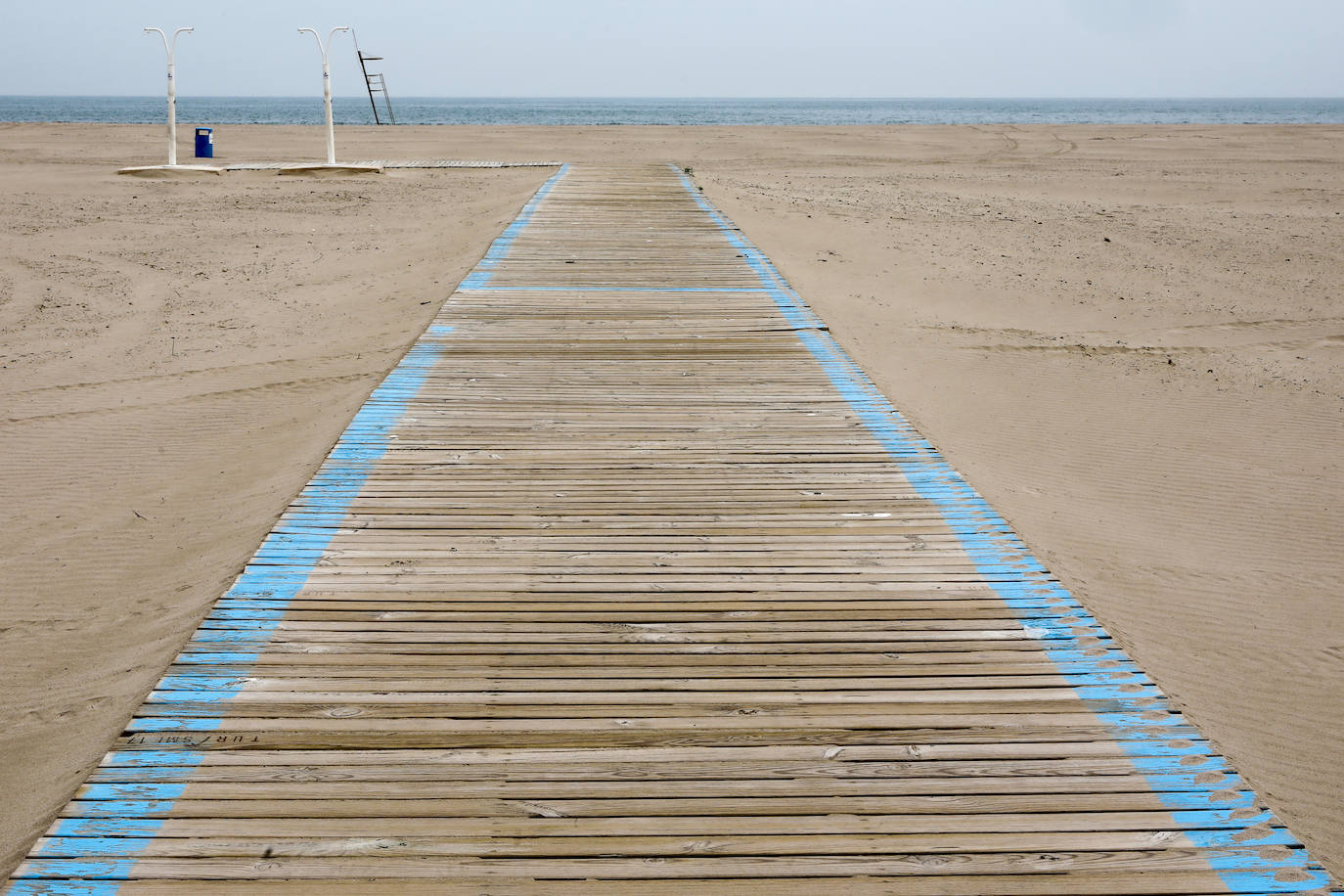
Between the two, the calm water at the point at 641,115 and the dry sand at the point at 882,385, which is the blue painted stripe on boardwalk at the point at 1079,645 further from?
the calm water at the point at 641,115

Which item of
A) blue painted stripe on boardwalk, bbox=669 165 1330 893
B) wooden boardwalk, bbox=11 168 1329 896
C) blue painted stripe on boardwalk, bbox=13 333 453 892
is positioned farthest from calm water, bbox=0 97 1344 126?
wooden boardwalk, bbox=11 168 1329 896

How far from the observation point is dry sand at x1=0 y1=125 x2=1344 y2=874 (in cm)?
409

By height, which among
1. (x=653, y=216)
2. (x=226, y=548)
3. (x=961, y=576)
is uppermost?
(x=653, y=216)

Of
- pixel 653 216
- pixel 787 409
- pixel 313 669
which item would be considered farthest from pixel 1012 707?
pixel 653 216

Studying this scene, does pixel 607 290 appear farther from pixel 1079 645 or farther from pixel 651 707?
pixel 651 707

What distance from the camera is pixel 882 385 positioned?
7879mm

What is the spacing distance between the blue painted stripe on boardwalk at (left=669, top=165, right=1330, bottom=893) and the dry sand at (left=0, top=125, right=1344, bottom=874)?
28.2 inches

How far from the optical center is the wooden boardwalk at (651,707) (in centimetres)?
236

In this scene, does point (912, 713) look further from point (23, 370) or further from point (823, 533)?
point (23, 370)

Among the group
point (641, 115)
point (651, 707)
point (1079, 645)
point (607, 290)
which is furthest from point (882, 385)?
point (641, 115)

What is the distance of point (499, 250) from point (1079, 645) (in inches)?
306

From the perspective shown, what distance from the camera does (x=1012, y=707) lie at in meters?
2.92

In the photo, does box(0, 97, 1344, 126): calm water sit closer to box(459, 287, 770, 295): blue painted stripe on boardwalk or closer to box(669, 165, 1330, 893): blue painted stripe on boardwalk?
box(459, 287, 770, 295): blue painted stripe on boardwalk

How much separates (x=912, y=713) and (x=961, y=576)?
0.95m
